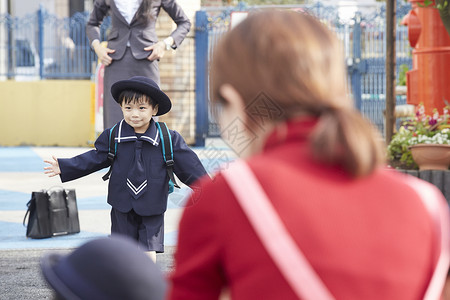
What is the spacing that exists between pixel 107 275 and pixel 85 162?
3.21 meters

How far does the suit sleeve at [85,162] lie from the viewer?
481 cm

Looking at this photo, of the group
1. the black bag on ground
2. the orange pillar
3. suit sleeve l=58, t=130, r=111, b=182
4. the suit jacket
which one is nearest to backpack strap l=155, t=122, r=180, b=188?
suit sleeve l=58, t=130, r=111, b=182

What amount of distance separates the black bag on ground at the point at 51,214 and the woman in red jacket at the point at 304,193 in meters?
5.21

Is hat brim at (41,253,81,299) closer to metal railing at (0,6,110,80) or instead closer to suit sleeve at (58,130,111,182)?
suit sleeve at (58,130,111,182)

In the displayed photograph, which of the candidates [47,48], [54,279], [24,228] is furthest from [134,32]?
[47,48]

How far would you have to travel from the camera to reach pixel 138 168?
4879mm

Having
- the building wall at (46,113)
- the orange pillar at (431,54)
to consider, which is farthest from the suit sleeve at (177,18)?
the building wall at (46,113)

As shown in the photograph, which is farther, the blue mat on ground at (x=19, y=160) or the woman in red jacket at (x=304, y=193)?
the blue mat on ground at (x=19, y=160)

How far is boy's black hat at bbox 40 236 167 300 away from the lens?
1705 millimetres

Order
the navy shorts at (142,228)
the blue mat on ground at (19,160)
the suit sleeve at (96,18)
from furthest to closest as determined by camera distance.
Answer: the blue mat on ground at (19,160)
the suit sleeve at (96,18)
the navy shorts at (142,228)

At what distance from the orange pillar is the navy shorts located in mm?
5117

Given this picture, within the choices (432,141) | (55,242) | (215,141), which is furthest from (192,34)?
(55,242)

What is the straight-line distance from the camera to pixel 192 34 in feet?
52.2

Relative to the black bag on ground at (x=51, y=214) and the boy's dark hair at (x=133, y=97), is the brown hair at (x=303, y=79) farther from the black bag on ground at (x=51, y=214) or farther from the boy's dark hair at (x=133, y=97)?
the black bag on ground at (x=51, y=214)
